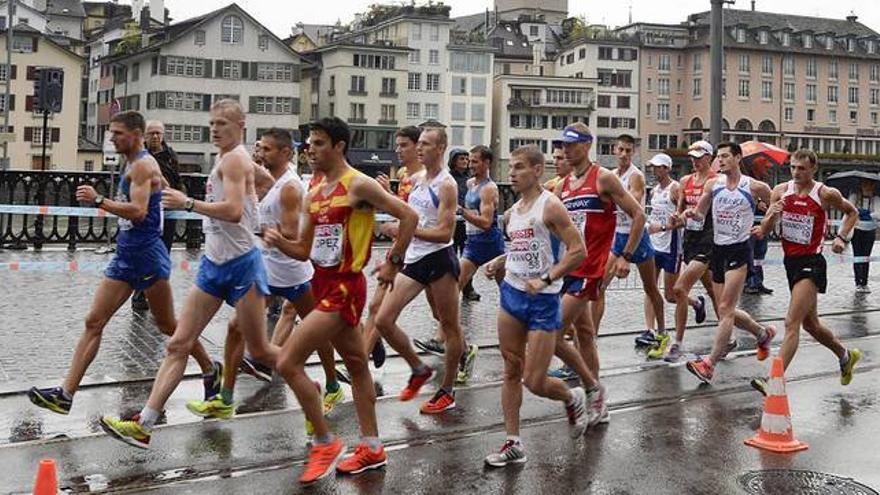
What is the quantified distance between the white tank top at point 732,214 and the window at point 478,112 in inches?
3451

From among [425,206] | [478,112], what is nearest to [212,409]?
[425,206]

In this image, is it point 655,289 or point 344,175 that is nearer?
point 344,175

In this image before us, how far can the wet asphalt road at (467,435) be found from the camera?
6.41m

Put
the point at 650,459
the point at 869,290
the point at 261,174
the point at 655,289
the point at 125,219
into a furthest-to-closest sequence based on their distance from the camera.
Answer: the point at 869,290, the point at 655,289, the point at 261,174, the point at 125,219, the point at 650,459

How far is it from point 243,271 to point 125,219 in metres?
1.17

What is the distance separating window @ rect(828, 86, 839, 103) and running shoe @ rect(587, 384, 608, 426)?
369 feet

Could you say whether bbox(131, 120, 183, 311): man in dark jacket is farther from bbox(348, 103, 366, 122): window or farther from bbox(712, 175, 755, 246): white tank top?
bbox(348, 103, 366, 122): window

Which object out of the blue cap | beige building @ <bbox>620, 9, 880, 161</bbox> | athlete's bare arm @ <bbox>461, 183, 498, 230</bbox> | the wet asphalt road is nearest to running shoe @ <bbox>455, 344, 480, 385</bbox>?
the wet asphalt road

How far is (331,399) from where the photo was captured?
26.8ft

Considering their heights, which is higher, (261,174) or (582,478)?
(261,174)

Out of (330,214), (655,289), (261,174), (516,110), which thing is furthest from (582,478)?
(516,110)

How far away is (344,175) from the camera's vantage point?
6531mm

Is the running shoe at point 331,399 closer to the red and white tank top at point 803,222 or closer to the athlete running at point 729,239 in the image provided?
the athlete running at point 729,239

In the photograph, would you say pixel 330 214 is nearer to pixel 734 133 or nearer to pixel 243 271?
pixel 243 271
